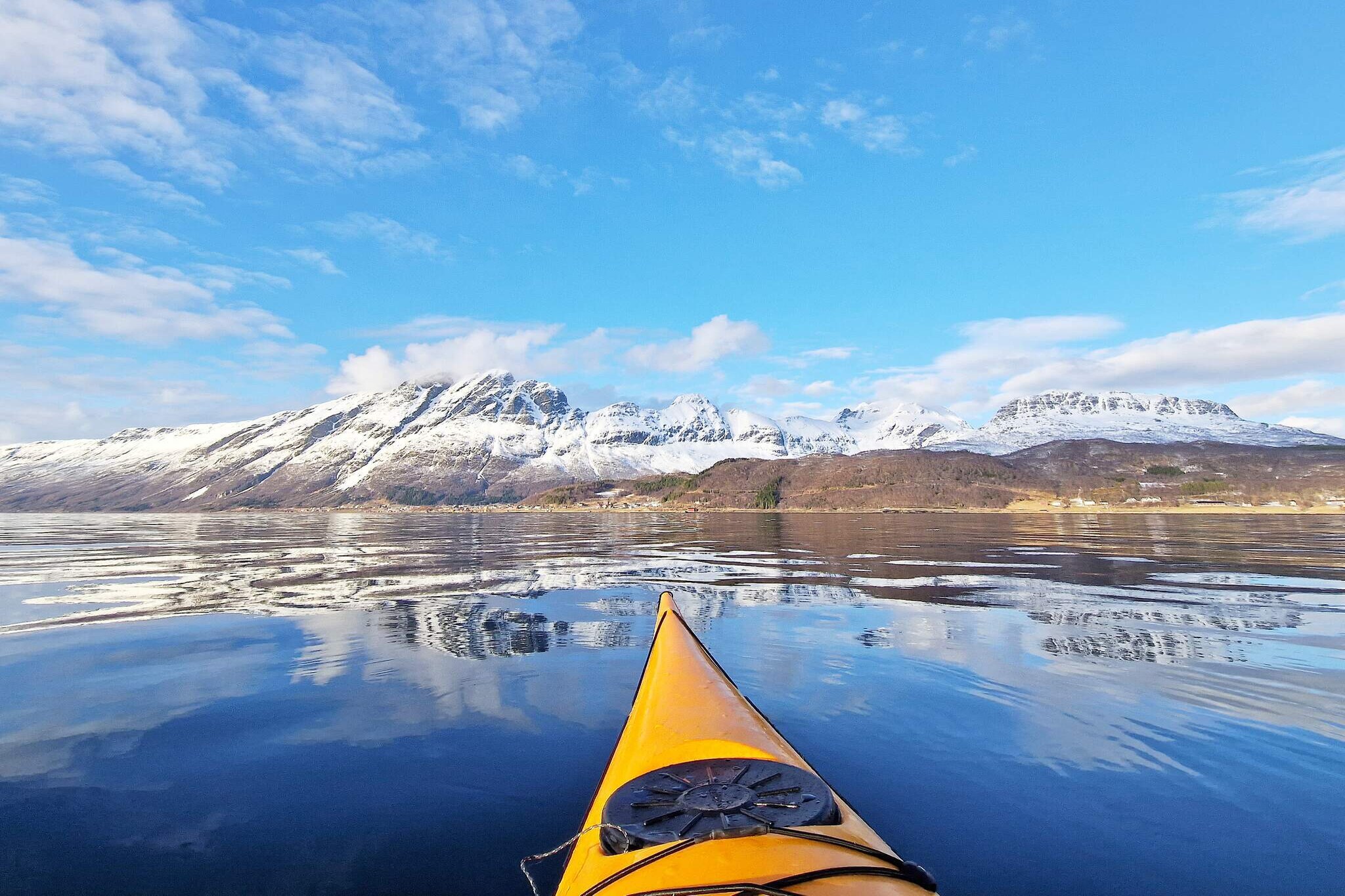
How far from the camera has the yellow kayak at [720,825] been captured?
3.94 meters

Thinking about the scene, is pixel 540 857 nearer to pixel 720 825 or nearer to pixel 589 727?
pixel 720 825

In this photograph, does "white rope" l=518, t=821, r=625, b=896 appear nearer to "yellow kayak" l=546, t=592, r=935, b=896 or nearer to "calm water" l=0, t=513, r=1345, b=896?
"yellow kayak" l=546, t=592, r=935, b=896

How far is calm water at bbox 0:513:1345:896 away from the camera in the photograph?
255 inches

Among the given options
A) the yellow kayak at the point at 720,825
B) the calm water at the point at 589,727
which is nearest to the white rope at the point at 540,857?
the yellow kayak at the point at 720,825

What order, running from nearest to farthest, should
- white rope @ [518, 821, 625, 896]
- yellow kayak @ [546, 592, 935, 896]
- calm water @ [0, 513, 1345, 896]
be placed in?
yellow kayak @ [546, 592, 935, 896] → white rope @ [518, 821, 625, 896] → calm water @ [0, 513, 1345, 896]

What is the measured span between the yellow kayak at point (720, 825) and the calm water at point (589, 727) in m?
1.77

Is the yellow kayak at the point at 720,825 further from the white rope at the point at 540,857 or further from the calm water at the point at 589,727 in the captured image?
the calm water at the point at 589,727

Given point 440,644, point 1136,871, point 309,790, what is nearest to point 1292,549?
point 1136,871

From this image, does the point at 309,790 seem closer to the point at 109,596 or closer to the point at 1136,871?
the point at 1136,871

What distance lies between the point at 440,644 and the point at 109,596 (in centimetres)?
1699

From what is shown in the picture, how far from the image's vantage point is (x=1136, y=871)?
6195mm

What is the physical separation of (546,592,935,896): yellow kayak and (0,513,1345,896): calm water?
1768 mm

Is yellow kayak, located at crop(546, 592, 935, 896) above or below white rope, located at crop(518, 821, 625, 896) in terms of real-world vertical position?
above

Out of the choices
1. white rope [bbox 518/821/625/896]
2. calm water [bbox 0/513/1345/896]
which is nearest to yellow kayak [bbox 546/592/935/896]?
white rope [bbox 518/821/625/896]
